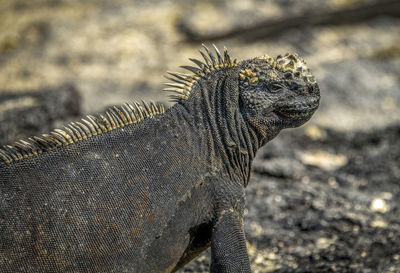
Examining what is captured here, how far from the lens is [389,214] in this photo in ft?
17.0

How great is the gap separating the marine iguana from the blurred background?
4.01ft

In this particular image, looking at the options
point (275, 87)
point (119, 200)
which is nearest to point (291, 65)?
point (275, 87)

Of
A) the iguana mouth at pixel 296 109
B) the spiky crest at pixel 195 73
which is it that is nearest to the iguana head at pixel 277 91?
the iguana mouth at pixel 296 109

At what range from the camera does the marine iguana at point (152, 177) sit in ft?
9.11

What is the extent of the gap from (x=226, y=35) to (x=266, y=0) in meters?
1.41

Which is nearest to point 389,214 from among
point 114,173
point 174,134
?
point 174,134

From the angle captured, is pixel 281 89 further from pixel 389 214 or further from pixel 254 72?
pixel 389 214

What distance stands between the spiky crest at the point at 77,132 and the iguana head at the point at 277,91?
602 millimetres

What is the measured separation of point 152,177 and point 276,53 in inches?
293

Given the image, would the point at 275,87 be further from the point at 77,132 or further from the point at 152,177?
the point at 77,132

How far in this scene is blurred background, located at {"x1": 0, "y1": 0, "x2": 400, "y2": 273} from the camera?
193 inches

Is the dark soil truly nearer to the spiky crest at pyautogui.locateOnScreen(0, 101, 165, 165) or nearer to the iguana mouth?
the iguana mouth

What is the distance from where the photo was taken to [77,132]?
3023 mm

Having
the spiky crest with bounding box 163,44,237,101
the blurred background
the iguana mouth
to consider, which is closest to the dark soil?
the blurred background
